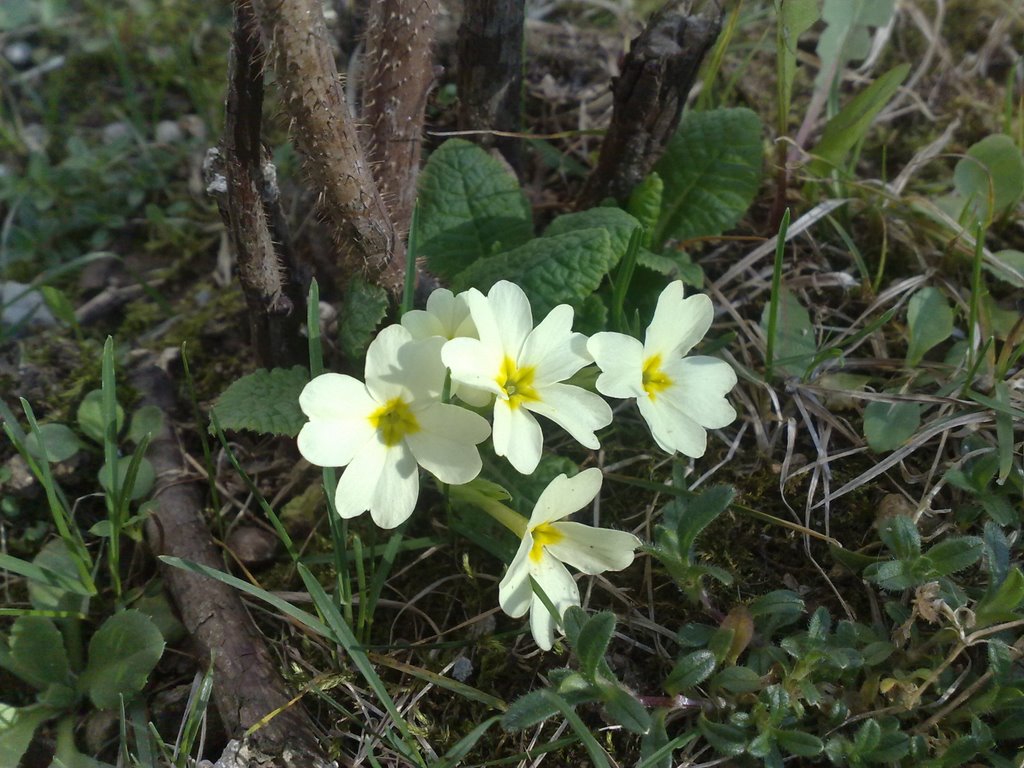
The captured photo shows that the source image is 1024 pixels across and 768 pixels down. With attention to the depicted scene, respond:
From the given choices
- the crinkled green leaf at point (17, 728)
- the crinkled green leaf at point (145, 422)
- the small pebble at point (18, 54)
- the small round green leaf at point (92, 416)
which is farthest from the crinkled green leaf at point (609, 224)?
the small pebble at point (18, 54)

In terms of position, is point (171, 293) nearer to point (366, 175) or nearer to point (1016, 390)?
point (366, 175)

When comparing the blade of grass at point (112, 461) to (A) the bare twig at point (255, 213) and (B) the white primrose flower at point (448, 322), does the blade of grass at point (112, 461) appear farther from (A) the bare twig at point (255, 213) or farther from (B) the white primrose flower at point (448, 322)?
(B) the white primrose flower at point (448, 322)

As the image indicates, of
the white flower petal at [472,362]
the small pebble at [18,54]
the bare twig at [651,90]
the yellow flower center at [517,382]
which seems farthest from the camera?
the small pebble at [18,54]

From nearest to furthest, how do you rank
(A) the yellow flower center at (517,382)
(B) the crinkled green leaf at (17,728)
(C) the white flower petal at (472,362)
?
1. (C) the white flower petal at (472,362)
2. (A) the yellow flower center at (517,382)
3. (B) the crinkled green leaf at (17,728)

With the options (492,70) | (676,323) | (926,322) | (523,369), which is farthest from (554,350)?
(926,322)

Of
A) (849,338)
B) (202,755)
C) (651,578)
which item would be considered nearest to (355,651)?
(202,755)

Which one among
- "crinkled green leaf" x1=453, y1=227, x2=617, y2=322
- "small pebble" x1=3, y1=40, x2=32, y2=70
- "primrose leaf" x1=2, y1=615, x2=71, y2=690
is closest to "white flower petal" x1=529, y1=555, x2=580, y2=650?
"crinkled green leaf" x1=453, y1=227, x2=617, y2=322

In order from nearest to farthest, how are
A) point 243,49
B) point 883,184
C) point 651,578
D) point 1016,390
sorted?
point 243,49 → point 651,578 → point 1016,390 → point 883,184
